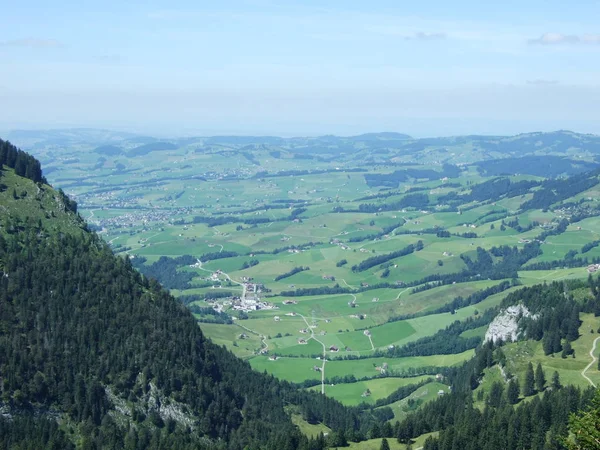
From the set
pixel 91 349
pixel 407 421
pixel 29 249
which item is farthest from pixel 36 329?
pixel 407 421

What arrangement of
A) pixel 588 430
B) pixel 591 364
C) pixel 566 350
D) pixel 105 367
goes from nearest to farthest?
pixel 588 430, pixel 105 367, pixel 591 364, pixel 566 350

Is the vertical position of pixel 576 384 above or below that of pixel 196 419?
above

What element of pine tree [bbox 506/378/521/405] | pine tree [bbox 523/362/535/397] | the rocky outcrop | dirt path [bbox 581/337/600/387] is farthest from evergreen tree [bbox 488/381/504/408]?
the rocky outcrop

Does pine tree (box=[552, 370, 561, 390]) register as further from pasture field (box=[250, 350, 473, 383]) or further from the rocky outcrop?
pasture field (box=[250, 350, 473, 383])

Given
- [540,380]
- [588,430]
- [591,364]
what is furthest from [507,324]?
[588,430]

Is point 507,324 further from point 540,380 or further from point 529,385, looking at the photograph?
point 529,385

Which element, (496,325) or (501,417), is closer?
(501,417)

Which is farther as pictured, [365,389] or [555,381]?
[365,389]

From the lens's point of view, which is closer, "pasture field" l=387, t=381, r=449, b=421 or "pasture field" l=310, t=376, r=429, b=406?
"pasture field" l=387, t=381, r=449, b=421

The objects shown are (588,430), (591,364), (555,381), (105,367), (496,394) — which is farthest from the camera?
(591,364)

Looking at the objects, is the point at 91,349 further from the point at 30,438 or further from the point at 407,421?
the point at 407,421

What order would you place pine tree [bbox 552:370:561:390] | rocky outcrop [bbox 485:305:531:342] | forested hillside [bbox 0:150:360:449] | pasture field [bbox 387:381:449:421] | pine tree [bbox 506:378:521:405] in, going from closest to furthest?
forested hillside [bbox 0:150:360:449]
pine tree [bbox 552:370:561:390]
pine tree [bbox 506:378:521:405]
pasture field [bbox 387:381:449:421]
rocky outcrop [bbox 485:305:531:342]
